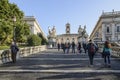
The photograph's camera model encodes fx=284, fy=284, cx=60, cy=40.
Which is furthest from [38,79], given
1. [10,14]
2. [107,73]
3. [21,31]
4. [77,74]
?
[21,31]

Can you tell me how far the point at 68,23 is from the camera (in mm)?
148125

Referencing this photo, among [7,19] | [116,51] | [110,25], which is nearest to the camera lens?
[116,51]

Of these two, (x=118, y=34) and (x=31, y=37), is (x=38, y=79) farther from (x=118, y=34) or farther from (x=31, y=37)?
(x=118, y=34)

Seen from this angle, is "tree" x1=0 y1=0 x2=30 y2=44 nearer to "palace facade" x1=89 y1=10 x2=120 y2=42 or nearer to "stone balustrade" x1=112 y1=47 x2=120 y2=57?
"stone balustrade" x1=112 y1=47 x2=120 y2=57

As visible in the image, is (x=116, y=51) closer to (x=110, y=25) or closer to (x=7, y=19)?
(x=7, y=19)

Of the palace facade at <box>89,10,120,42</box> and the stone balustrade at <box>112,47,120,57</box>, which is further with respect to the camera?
the palace facade at <box>89,10,120,42</box>

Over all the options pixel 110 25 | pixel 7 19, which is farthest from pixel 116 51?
pixel 110 25

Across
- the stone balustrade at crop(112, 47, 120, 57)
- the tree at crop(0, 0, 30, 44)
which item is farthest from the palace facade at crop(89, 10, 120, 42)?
the stone balustrade at crop(112, 47, 120, 57)

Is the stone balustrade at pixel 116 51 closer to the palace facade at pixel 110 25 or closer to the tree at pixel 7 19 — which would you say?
the tree at pixel 7 19

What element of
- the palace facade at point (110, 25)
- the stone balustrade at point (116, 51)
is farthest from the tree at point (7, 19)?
the palace facade at point (110, 25)

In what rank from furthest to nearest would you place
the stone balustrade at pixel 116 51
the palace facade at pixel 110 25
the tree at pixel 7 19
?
A: the palace facade at pixel 110 25
the tree at pixel 7 19
the stone balustrade at pixel 116 51

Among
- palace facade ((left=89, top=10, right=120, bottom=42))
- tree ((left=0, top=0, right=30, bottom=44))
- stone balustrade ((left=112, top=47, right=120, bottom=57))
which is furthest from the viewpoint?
palace facade ((left=89, top=10, right=120, bottom=42))

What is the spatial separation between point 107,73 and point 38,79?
398 cm

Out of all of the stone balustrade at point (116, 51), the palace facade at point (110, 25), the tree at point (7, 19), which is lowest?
the stone balustrade at point (116, 51)
